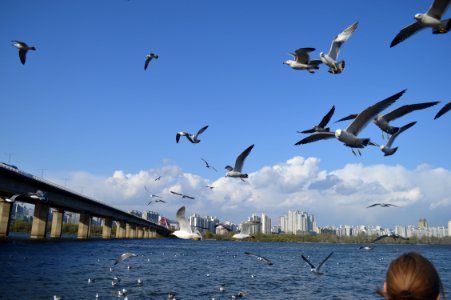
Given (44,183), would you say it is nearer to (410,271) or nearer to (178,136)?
(178,136)

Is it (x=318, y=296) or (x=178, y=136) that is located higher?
(x=178, y=136)

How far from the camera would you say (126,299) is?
16609 millimetres

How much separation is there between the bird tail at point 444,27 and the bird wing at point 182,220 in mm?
9965

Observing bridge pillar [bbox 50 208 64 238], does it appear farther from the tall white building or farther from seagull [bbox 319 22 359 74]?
the tall white building

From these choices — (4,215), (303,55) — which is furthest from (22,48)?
(4,215)

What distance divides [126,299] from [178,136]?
9498mm

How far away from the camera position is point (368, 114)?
1241cm

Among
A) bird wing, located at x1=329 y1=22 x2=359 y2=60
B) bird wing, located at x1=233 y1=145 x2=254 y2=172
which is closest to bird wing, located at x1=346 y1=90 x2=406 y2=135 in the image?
bird wing, located at x1=329 y1=22 x2=359 y2=60

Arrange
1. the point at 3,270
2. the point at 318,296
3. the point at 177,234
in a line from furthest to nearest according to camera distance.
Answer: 1. the point at 3,270
2. the point at 318,296
3. the point at 177,234

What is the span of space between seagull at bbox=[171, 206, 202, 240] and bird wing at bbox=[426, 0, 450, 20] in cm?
1017

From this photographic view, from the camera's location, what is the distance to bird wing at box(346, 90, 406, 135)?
11.9 m

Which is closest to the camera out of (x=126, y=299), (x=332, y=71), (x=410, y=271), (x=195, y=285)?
(x=410, y=271)

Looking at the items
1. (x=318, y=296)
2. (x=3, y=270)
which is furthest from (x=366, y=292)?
(x=3, y=270)

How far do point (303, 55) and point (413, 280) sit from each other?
14060 millimetres
